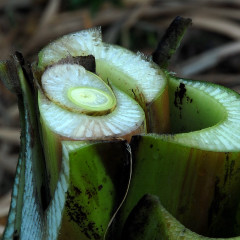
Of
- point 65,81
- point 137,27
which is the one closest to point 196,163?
point 65,81

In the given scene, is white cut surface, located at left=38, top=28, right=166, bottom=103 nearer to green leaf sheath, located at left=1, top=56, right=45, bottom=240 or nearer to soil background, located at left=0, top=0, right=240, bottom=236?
green leaf sheath, located at left=1, top=56, right=45, bottom=240

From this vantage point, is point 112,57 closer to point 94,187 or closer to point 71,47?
point 71,47

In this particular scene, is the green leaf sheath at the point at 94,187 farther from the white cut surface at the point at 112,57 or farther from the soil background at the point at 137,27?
the soil background at the point at 137,27

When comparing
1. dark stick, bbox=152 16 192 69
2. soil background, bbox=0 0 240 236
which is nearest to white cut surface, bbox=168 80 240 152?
dark stick, bbox=152 16 192 69

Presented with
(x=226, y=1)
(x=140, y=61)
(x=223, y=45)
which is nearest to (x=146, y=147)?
(x=140, y=61)

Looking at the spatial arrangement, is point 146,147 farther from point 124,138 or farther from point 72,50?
point 72,50
